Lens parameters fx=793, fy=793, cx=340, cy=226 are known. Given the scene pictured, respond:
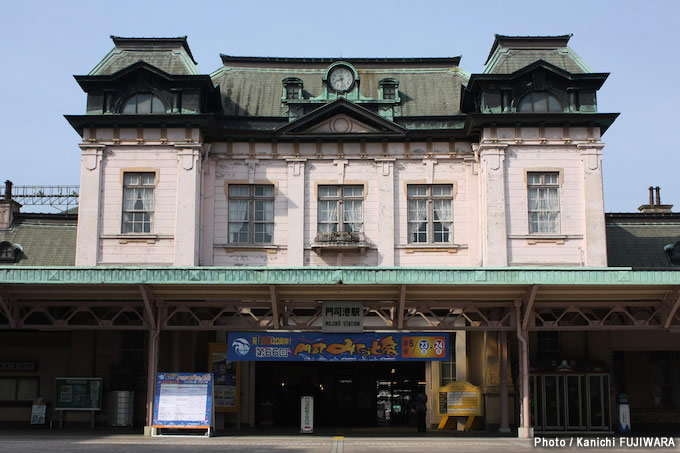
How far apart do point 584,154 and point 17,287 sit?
1930cm

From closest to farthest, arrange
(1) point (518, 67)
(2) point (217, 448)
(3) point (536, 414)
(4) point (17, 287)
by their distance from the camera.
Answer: (2) point (217, 448)
(4) point (17, 287)
(3) point (536, 414)
(1) point (518, 67)

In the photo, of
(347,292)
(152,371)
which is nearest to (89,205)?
(152,371)

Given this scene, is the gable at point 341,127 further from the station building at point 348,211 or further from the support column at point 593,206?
the support column at point 593,206

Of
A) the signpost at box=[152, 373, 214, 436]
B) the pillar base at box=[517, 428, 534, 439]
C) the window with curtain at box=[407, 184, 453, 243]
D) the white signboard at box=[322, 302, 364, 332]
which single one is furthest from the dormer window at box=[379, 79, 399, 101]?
the pillar base at box=[517, 428, 534, 439]

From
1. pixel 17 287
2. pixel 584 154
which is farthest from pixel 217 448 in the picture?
pixel 584 154

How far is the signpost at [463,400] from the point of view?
92.1ft

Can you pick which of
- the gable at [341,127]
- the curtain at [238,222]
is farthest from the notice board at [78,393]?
the gable at [341,127]

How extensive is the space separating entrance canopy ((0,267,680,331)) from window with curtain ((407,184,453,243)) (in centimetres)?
357

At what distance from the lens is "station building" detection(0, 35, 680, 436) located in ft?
90.6

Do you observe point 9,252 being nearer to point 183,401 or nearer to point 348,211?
point 183,401

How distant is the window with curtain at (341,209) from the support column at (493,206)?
445cm

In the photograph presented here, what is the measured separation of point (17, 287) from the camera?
77.6 feet

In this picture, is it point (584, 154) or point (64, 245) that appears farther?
point (64, 245)

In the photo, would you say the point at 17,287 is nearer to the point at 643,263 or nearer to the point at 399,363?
the point at 399,363
